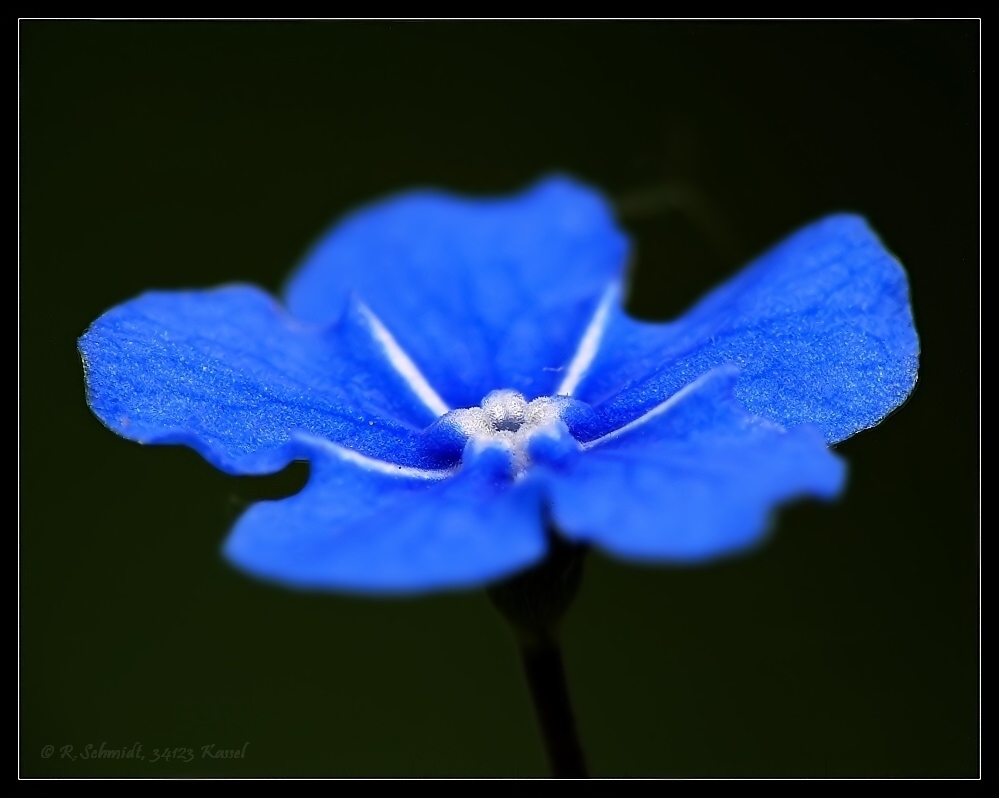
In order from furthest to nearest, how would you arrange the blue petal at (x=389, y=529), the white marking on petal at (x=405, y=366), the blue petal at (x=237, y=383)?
the white marking on petal at (x=405, y=366) < the blue petal at (x=237, y=383) < the blue petal at (x=389, y=529)

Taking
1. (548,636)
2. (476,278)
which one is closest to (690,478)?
(548,636)

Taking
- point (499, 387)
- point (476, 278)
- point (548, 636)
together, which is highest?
point (476, 278)

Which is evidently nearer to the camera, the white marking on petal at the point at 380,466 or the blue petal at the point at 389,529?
the blue petal at the point at 389,529

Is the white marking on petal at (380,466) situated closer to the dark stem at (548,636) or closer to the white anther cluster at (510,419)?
the white anther cluster at (510,419)

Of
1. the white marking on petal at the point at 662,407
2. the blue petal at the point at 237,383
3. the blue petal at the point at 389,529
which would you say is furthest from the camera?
the blue petal at the point at 237,383

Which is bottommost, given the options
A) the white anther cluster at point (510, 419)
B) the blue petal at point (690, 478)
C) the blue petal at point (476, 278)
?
the white anther cluster at point (510, 419)

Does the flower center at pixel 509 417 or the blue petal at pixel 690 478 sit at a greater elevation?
the blue petal at pixel 690 478

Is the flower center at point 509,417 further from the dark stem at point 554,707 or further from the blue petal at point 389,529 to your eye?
the dark stem at point 554,707

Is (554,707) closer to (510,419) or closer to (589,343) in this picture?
(510,419)

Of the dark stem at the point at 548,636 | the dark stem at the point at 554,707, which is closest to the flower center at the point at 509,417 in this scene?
the dark stem at the point at 548,636
